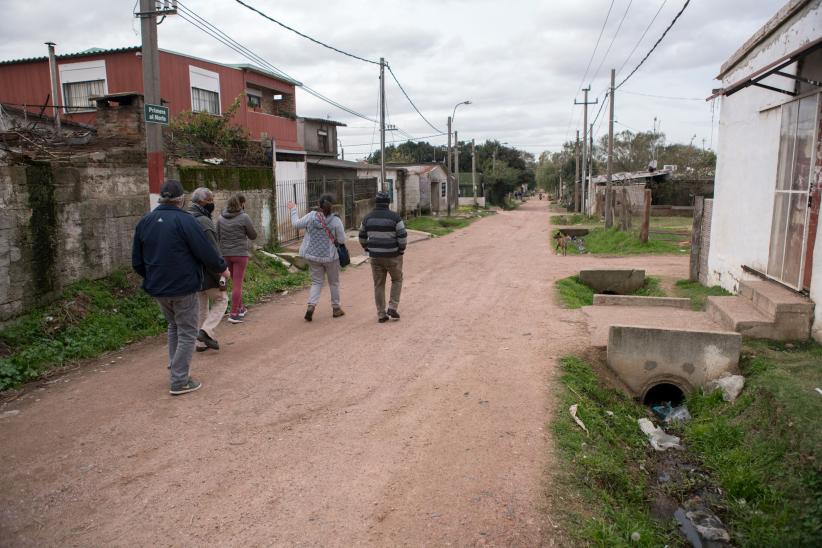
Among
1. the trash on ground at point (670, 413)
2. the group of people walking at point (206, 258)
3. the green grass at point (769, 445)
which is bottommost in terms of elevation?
the trash on ground at point (670, 413)

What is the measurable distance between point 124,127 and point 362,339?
669cm

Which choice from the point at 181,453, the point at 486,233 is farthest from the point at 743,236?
the point at 486,233

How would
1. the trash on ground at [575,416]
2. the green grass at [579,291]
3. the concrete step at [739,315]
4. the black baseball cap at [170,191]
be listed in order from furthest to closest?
the green grass at [579,291] → the concrete step at [739,315] → the black baseball cap at [170,191] → the trash on ground at [575,416]

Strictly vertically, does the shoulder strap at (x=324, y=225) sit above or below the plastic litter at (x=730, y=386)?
above

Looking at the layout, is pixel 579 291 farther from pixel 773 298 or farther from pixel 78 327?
pixel 78 327

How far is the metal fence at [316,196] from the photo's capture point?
15.8 meters

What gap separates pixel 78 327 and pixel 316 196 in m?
12.4

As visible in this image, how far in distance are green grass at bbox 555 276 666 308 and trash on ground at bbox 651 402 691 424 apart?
116 inches

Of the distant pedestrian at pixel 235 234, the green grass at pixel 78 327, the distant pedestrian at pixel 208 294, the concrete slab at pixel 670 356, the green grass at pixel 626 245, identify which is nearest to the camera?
the green grass at pixel 78 327

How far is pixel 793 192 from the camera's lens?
7312mm

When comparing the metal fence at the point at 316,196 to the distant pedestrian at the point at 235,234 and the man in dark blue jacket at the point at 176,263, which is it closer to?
the distant pedestrian at the point at 235,234

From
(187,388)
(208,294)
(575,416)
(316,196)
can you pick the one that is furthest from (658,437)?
(316,196)

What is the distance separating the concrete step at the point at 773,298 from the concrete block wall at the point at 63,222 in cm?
856

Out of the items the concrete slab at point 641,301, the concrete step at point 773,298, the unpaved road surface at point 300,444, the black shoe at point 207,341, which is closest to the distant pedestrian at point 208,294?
the black shoe at point 207,341
